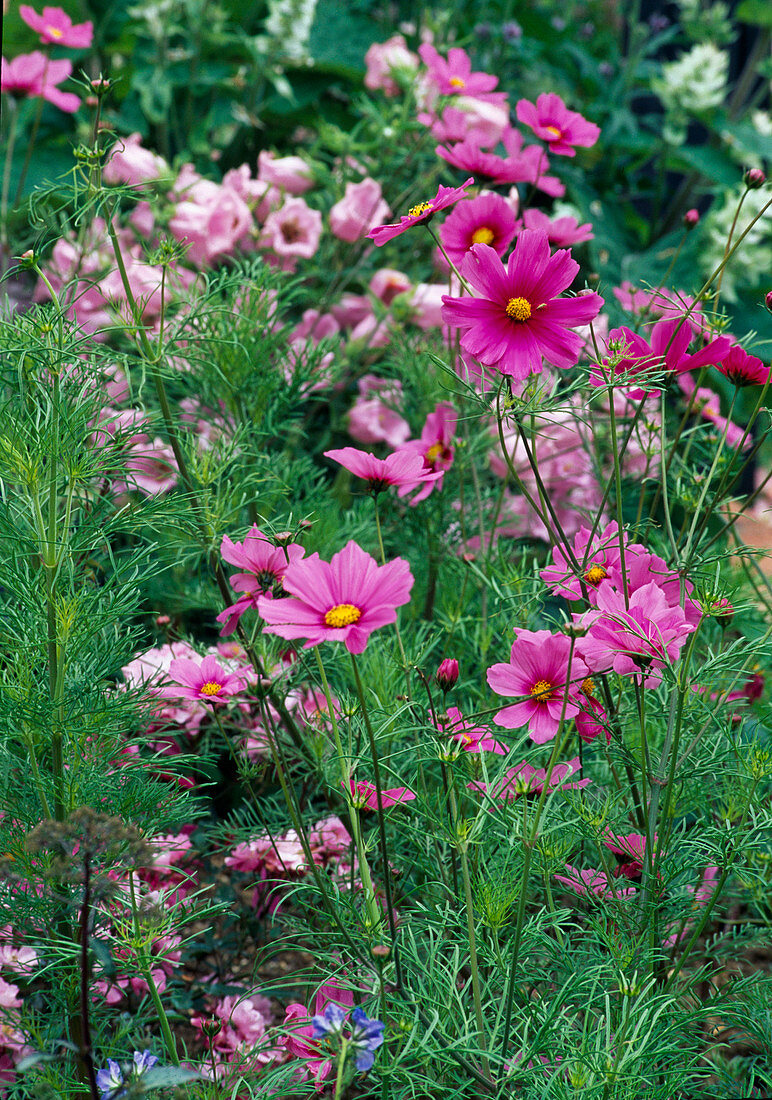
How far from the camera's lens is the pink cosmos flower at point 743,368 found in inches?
30.0

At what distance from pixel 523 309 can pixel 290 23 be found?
1534 millimetres

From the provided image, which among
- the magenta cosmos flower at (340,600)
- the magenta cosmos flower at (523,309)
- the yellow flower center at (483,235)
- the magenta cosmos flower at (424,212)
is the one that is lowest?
the magenta cosmos flower at (340,600)

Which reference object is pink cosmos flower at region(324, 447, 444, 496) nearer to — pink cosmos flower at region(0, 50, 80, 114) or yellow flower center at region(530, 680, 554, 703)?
yellow flower center at region(530, 680, 554, 703)

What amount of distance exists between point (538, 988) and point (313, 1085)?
0.22 metres

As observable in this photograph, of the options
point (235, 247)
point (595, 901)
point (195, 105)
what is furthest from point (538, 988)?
point (195, 105)

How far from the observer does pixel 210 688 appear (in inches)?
28.1

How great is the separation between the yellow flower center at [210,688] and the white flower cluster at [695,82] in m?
1.99

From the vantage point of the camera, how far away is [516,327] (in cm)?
67

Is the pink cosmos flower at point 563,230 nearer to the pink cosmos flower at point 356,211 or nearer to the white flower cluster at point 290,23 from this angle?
the pink cosmos flower at point 356,211

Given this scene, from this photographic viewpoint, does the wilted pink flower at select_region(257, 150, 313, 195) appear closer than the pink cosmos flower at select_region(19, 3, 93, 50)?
No

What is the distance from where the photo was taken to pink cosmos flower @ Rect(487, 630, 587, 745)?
682 millimetres

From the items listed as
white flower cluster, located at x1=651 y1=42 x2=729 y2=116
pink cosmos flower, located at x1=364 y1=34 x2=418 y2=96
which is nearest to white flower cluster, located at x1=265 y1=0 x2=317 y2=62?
pink cosmos flower, located at x1=364 y1=34 x2=418 y2=96

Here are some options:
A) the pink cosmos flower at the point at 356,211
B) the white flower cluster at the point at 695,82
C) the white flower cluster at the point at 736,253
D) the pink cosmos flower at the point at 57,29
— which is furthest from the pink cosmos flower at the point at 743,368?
the white flower cluster at the point at 695,82

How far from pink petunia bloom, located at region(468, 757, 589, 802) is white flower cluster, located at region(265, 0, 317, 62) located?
1649mm
